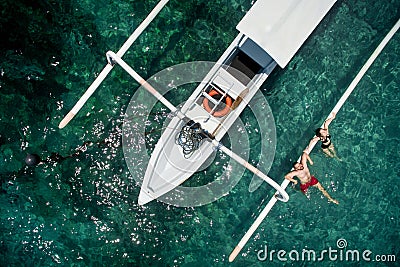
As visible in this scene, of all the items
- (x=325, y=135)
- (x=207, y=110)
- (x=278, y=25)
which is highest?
(x=278, y=25)

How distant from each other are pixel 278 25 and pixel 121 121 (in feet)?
10.3

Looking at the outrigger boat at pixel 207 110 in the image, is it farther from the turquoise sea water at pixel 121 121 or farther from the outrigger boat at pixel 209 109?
the turquoise sea water at pixel 121 121

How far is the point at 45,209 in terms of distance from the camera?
7.88 meters

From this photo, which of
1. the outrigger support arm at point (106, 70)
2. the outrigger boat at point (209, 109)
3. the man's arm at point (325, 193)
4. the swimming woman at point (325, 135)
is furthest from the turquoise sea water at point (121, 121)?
the outrigger boat at point (209, 109)

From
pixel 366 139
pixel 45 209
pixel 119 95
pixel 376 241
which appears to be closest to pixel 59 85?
pixel 119 95

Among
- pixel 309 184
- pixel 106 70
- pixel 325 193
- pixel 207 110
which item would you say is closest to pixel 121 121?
pixel 106 70

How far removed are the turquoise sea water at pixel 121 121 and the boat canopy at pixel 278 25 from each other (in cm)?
129

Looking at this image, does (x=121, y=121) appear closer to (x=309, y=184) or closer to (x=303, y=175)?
(x=303, y=175)

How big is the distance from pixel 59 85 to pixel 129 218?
2616 millimetres

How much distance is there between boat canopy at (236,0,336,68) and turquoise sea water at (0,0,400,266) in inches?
50.8

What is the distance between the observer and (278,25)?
6488 millimetres

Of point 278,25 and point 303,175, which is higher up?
point 278,25

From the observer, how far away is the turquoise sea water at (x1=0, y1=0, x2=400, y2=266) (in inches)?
310

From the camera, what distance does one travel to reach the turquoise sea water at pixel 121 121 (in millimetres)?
7871
